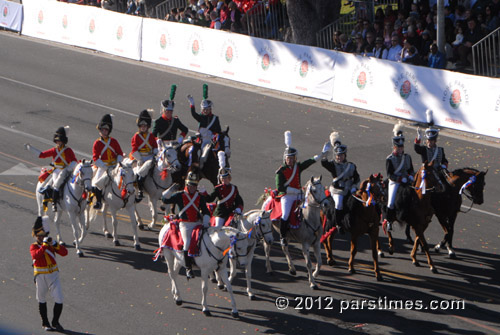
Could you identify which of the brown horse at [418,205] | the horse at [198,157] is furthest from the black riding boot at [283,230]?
the horse at [198,157]

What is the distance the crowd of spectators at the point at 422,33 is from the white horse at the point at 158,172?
503 inches

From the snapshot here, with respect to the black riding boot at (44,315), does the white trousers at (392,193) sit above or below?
above

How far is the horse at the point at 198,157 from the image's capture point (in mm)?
19250

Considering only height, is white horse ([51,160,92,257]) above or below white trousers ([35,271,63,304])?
above

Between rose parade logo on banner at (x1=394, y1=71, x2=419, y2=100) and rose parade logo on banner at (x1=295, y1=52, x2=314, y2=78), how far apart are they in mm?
3918

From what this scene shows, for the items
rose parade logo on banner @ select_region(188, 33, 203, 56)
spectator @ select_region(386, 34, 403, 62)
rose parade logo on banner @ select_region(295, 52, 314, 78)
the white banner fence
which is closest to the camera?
the white banner fence

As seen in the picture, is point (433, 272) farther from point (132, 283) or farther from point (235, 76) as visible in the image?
point (235, 76)

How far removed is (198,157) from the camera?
19.4 metres

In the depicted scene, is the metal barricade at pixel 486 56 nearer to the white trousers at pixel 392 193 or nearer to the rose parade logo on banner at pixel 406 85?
the rose parade logo on banner at pixel 406 85

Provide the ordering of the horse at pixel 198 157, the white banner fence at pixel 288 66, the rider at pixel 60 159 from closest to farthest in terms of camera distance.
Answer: the rider at pixel 60 159, the horse at pixel 198 157, the white banner fence at pixel 288 66

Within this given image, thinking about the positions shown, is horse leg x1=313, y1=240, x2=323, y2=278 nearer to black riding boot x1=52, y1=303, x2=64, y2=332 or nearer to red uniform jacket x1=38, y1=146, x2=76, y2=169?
black riding boot x1=52, y1=303, x2=64, y2=332

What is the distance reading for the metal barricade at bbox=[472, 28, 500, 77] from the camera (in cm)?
2738

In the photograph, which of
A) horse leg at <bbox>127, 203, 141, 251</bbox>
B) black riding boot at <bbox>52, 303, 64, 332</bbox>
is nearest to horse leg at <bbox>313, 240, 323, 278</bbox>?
horse leg at <bbox>127, 203, 141, 251</bbox>

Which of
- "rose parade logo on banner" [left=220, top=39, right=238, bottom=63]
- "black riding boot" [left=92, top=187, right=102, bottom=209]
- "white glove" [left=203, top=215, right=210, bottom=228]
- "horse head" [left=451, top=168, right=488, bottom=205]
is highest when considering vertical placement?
"rose parade logo on banner" [left=220, top=39, right=238, bottom=63]
